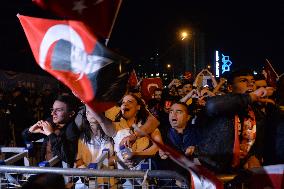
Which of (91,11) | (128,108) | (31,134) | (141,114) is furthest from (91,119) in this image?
(91,11)

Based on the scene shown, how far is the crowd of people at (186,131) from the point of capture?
383 centimetres

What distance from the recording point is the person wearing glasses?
522 centimetres

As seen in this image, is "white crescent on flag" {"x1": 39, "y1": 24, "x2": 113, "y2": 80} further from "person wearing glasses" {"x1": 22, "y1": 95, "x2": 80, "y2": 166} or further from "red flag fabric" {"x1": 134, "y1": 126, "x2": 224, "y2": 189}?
"person wearing glasses" {"x1": 22, "y1": 95, "x2": 80, "y2": 166}

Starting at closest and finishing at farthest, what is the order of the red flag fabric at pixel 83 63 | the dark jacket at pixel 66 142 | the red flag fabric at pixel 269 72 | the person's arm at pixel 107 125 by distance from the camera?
the red flag fabric at pixel 83 63 → the person's arm at pixel 107 125 → the dark jacket at pixel 66 142 → the red flag fabric at pixel 269 72

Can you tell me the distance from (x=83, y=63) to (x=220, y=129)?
50.1 inches

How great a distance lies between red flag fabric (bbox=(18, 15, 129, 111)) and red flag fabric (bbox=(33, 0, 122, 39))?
0.09m

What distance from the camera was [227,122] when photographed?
3859 millimetres

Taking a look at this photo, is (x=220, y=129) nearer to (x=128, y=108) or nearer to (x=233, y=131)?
(x=233, y=131)

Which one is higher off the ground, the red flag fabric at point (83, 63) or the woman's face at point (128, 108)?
the red flag fabric at point (83, 63)

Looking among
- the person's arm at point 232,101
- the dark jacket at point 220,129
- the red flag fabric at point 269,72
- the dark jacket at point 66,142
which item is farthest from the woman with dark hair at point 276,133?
the red flag fabric at point 269,72

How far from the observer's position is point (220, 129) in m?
3.86

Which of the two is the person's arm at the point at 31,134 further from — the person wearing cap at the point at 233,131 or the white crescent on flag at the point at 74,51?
the person wearing cap at the point at 233,131

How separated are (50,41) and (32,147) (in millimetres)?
1989

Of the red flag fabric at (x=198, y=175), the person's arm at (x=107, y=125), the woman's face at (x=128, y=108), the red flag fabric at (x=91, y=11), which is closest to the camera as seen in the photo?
the red flag fabric at (x=198, y=175)
